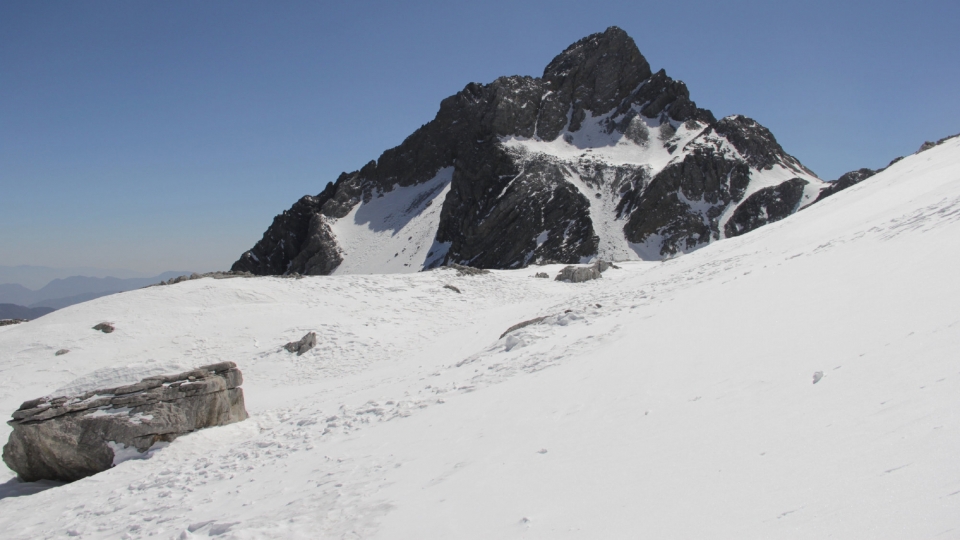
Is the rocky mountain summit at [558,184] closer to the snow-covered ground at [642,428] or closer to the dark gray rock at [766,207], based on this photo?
the dark gray rock at [766,207]

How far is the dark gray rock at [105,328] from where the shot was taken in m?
17.6

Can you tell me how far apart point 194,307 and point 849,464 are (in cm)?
2134

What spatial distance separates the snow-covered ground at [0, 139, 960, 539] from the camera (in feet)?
11.3

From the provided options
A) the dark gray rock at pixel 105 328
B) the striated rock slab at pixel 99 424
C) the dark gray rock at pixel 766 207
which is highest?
the dark gray rock at pixel 766 207

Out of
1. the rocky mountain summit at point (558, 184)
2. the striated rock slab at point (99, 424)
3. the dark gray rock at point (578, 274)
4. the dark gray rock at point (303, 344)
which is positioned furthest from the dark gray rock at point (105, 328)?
the rocky mountain summit at point (558, 184)

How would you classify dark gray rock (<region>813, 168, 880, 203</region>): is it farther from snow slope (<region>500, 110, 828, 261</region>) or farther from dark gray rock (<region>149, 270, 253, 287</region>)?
dark gray rock (<region>149, 270, 253, 287</region>)

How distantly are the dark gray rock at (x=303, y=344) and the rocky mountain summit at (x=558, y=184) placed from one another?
141 ft

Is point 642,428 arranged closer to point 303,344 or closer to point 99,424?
point 99,424

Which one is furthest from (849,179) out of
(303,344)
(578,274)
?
(303,344)

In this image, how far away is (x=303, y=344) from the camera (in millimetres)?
17328

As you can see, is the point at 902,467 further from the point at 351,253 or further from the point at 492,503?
the point at 351,253

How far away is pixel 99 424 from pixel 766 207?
2739 inches

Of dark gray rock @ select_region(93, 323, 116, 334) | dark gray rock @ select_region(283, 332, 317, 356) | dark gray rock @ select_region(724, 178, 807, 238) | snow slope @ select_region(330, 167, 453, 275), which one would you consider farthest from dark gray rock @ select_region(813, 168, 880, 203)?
dark gray rock @ select_region(93, 323, 116, 334)

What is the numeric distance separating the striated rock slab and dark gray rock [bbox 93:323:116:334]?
28.3 feet
